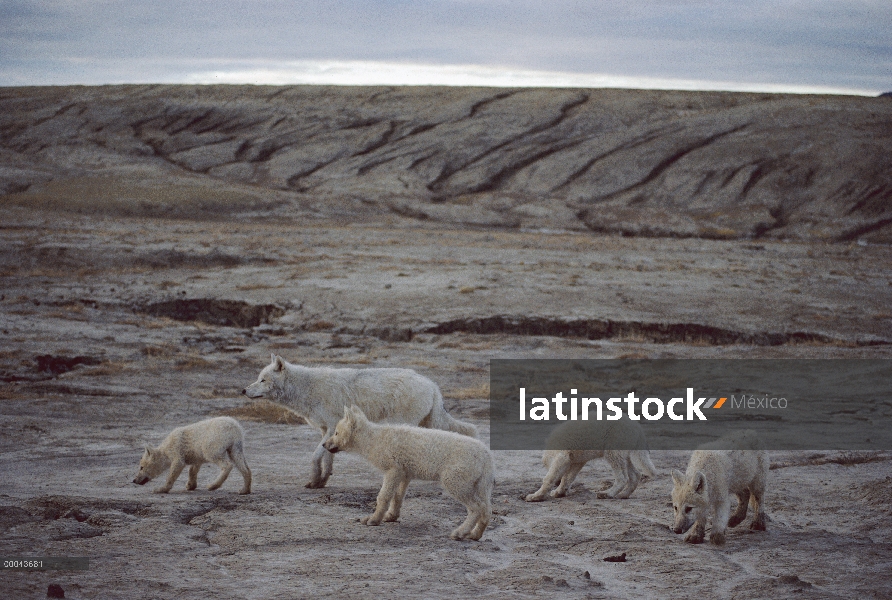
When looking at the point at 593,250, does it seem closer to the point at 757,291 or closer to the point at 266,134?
Answer: the point at 757,291

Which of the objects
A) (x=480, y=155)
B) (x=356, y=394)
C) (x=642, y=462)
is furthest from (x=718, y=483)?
(x=480, y=155)

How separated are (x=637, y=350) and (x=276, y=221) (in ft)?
134

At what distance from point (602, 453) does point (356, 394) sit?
2856 millimetres

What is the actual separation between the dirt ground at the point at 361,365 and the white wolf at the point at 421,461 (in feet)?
0.82

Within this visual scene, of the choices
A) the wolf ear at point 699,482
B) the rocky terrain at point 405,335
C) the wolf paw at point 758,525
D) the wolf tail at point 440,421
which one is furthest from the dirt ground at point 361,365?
the wolf tail at point 440,421

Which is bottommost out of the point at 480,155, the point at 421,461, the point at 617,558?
Answer: the point at 617,558

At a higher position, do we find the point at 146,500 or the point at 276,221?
the point at 276,221

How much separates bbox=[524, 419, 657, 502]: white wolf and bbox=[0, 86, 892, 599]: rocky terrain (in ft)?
0.80

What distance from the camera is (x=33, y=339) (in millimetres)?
20469

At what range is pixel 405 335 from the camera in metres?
23.4

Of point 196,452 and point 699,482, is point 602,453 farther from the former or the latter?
point 196,452

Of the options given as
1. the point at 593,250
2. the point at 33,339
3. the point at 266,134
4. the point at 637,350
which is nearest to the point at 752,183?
the point at 593,250

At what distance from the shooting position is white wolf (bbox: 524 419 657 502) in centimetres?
1030

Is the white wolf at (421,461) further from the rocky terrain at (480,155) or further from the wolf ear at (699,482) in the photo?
the rocky terrain at (480,155)
